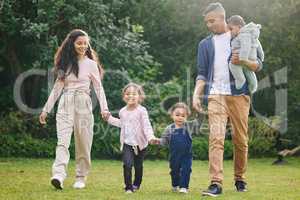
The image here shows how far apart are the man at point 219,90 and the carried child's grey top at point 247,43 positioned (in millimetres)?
77

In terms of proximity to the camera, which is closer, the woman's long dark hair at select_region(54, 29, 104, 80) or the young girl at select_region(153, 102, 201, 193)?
the young girl at select_region(153, 102, 201, 193)

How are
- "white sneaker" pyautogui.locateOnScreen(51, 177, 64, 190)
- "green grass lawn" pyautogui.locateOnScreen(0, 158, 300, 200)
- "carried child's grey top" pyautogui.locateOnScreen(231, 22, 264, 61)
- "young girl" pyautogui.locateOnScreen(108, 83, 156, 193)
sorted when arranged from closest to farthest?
"green grass lawn" pyautogui.locateOnScreen(0, 158, 300, 200)
"carried child's grey top" pyautogui.locateOnScreen(231, 22, 264, 61)
"white sneaker" pyautogui.locateOnScreen(51, 177, 64, 190)
"young girl" pyautogui.locateOnScreen(108, 83, 156, 193)

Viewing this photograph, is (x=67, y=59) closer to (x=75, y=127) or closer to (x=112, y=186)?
(x=75, y=127)

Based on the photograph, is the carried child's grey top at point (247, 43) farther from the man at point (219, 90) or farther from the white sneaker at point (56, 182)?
the white sneaker at point (56, 182)

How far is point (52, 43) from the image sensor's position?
14.5 m

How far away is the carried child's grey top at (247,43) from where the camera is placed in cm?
691

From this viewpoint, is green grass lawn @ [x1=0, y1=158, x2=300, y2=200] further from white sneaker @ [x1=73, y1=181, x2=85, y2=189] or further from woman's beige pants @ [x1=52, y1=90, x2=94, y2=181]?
woman's beige pants @ [x1=52, y1=90, x2=94, y2=181]

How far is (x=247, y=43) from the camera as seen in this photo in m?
6.93

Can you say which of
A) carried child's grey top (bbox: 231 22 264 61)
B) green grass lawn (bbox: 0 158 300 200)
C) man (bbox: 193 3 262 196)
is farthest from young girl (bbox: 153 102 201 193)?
carried child's grey top (bbox: 231 22 264 61)

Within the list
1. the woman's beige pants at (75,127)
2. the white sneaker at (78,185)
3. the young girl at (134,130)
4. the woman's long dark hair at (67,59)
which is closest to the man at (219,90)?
the young girl at (134,130)

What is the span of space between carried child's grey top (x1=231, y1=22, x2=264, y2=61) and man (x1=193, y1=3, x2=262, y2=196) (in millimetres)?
77

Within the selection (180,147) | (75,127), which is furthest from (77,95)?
(180,147)

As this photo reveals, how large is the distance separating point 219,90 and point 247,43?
2.05 feet

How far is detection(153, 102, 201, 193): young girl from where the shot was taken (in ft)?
23.5
